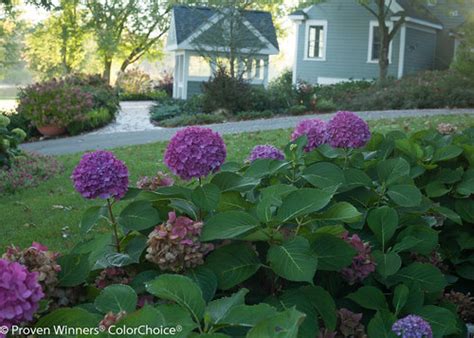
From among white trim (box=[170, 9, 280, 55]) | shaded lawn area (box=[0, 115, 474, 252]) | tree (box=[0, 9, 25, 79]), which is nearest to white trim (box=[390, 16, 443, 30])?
white trim (box=[170, 9, 280, 55])

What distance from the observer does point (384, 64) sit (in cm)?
2581

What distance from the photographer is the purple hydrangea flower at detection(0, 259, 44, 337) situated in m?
1.28

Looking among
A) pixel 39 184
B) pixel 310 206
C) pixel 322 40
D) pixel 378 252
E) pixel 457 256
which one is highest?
pixel 322 40

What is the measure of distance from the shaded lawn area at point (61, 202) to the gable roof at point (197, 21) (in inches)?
655

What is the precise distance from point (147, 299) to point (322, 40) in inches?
1144

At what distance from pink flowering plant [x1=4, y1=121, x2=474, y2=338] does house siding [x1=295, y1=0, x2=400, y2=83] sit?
26.9 m

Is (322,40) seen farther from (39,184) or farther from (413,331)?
(413,331)

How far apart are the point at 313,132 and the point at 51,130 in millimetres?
15542

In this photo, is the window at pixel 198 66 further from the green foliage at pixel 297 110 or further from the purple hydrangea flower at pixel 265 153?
the purple hydrangea flower at pixel 265 153

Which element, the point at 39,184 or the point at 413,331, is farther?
the point at 39,184

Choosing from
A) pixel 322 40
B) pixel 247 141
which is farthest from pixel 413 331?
pixel 322 40

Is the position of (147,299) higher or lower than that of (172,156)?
lower

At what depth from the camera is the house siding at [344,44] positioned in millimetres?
28656

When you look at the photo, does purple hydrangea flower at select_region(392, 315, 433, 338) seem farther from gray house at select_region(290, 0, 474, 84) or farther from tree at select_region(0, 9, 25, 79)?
tree at select_region(0, 9, 25, 79)
